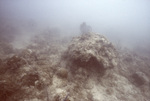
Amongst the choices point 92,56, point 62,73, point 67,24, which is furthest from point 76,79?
point 67,24

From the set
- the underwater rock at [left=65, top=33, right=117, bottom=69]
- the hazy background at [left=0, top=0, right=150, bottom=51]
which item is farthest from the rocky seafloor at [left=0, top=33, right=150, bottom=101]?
the hazy background at [left=0, top=0, right=150, bottom=51]

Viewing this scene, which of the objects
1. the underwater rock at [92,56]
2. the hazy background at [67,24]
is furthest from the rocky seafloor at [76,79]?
the hazy background at [67,24]

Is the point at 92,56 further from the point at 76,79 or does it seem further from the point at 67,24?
the point at 67,24

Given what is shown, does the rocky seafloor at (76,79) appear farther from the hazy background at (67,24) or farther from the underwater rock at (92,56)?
the hazy background at (67,24)

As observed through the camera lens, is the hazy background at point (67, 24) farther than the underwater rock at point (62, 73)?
Yes

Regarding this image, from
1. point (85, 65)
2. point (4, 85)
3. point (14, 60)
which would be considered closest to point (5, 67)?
point (14, 60)

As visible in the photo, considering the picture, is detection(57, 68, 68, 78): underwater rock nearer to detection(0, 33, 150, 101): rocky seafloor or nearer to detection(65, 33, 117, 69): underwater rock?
detection(0, 33, 150, 101): rocky seafloor

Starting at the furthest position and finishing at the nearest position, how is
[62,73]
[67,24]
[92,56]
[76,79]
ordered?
[67,24] → [92,56] → [76,79] → [62,73]

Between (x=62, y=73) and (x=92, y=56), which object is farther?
(x=92, y=56)

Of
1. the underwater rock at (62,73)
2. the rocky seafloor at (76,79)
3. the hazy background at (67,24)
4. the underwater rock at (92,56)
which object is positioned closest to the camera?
the rocky seafloor at (76,79)

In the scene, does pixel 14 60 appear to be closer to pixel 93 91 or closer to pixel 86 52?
pixel 86 52

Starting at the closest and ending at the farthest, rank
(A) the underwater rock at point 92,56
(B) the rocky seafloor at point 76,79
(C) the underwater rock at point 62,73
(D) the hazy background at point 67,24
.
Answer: (B) the rocky seafloor at point 76,79, (C) the underwater rock at point 62,73, (A) the underwater rock at point 92,56, (D) the hazy background at point 67,24

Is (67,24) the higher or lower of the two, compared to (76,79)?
higher

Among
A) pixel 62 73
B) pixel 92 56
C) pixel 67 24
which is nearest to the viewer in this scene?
pixel 62 73
